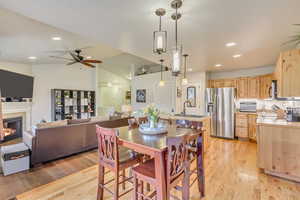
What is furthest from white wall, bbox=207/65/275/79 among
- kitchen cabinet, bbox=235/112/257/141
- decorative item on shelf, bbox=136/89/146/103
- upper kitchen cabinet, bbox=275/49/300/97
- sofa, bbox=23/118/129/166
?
sofa, bbox=23/118/129/166

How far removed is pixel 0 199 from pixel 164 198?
2.36 m

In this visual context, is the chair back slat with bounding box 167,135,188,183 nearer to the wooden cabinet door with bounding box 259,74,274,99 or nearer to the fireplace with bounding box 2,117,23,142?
the wooden cabinet door with bounding box 259,74,274,99

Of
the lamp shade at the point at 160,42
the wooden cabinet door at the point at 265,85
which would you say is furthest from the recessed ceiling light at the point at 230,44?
the wooden cabinet door at the point at 265,85

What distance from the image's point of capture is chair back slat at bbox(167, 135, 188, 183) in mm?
1450

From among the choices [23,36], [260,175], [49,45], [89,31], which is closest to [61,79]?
[49,45]

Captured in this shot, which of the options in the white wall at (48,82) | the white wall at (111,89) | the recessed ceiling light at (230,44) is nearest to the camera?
the recessed ceiling light at (230,44)

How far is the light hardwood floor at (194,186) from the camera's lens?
2.20 metres

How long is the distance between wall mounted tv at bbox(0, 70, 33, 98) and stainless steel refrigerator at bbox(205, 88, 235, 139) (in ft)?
21.7

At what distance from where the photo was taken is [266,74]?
16.2ft

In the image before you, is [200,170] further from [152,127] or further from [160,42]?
[160,42]

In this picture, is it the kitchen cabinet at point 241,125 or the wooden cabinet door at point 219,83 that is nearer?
the kitchen cabinet at point 241,125

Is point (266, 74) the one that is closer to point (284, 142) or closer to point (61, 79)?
point (284, 142)

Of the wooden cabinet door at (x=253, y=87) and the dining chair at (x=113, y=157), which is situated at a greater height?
the wooden cabinet door at (x=253, y=87)

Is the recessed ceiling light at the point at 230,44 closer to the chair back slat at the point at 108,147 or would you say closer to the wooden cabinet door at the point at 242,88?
the wooden cabinet door at the point at 242,88
